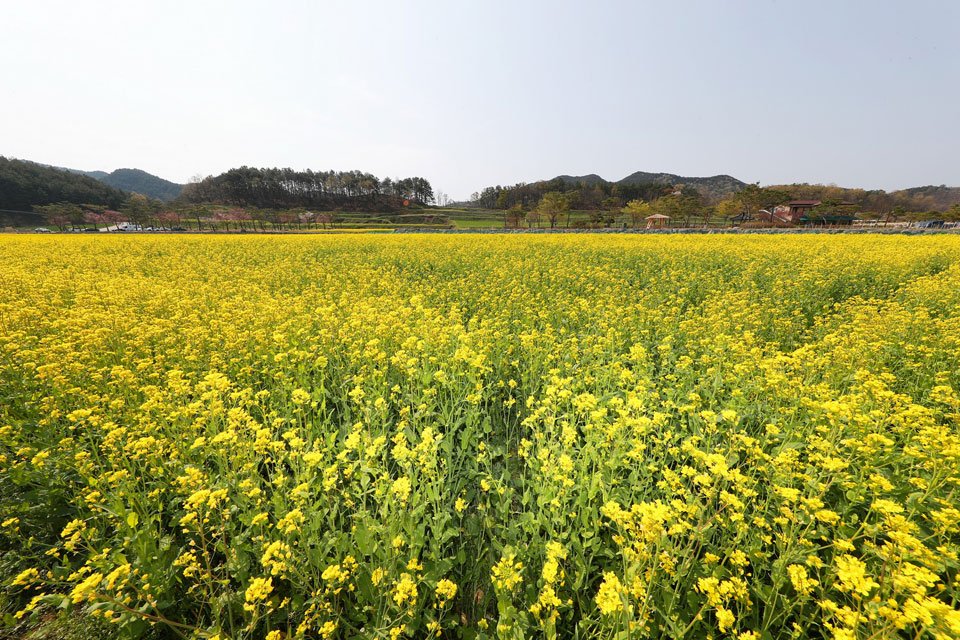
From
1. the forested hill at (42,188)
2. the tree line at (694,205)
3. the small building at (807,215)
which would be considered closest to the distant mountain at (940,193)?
the tree line at (694,205)

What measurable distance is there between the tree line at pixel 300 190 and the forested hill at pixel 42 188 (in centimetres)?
2261

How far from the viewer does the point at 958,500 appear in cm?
262

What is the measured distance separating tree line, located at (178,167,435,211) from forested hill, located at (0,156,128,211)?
22.6 metres

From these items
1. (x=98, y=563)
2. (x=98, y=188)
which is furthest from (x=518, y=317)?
(x=98, y=188)

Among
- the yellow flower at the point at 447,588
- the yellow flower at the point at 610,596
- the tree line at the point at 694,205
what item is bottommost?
the yellow flower at the point at 447,588

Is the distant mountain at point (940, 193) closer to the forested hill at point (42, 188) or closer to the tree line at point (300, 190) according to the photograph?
the tree line at point (300, 190)

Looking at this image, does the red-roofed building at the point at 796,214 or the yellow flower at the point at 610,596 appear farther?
the red-roofed building at the point at 796,214

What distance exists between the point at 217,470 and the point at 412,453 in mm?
2715

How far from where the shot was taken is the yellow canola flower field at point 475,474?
232 centimetres

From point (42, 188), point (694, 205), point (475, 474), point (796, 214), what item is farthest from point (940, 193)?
point (42, 188)

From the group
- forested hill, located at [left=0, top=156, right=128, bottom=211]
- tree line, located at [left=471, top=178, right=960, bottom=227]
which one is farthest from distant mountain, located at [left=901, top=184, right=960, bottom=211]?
forested hill, located at [left=0, top=156, right=128, bottom=211]

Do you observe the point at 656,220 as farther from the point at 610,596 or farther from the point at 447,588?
the point at 447,588

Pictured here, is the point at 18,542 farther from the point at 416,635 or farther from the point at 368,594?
the point at 416,635

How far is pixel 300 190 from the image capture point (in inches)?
5271
